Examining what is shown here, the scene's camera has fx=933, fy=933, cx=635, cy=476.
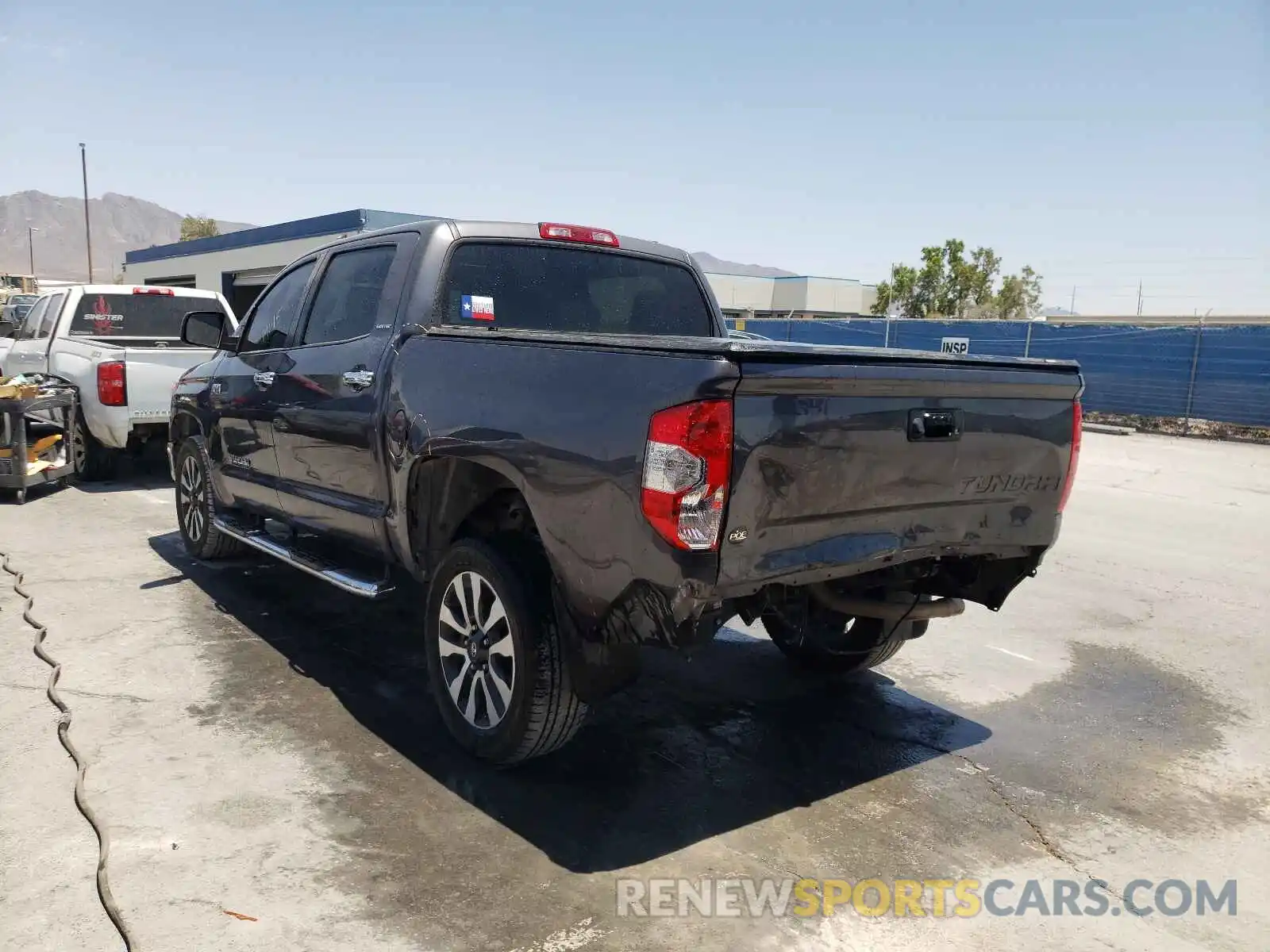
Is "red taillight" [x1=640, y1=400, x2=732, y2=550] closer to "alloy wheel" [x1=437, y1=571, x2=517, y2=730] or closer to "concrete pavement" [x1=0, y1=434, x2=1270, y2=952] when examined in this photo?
"alloy wheel" [x1=437, y1=571, x2=517, y2=730]

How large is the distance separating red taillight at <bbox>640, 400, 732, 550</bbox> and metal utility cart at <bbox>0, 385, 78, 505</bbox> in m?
7.91

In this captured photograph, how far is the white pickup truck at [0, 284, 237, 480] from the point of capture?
8.76 metres

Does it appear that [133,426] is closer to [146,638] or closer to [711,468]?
[146,638]

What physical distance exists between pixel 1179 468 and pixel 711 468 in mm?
13110

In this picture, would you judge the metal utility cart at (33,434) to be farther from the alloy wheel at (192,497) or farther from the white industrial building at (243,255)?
the white industrial building at (243,255)

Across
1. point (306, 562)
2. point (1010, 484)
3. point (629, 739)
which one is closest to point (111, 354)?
point (306, 562)

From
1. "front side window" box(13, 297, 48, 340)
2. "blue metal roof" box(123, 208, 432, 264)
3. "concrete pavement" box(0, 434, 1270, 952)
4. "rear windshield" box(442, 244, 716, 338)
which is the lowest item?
"concrete pavement" box(0, 434, 1270, 952)

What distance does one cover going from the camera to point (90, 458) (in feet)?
31.6

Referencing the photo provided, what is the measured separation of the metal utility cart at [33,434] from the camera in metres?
8.47

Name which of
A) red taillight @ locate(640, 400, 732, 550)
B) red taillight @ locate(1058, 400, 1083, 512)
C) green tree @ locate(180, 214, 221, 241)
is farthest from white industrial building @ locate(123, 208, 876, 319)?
green tree @ locate(180, 214, 221, 241)

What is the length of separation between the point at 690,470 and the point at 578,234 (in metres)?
2.39

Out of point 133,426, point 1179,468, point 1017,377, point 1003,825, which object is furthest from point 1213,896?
point 1179,468

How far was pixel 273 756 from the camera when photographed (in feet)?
12.3

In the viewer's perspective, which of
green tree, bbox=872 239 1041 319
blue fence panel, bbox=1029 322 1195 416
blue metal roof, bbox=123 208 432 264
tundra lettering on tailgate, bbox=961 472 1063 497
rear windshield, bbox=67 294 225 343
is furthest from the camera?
green tree, bbox=872 239 1041 319
